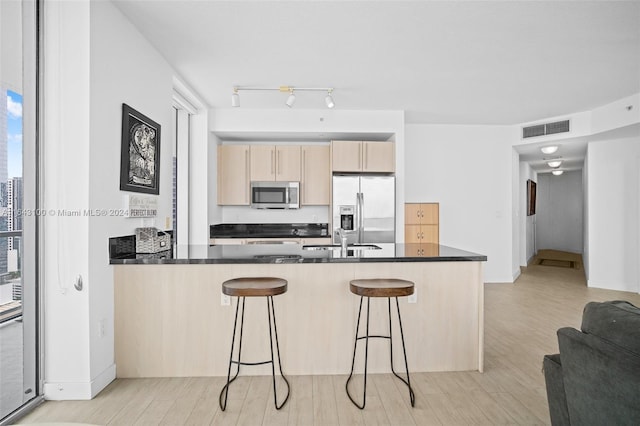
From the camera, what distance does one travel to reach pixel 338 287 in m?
2.81

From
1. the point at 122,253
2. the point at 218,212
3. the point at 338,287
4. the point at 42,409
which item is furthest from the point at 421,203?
the point at 42,409

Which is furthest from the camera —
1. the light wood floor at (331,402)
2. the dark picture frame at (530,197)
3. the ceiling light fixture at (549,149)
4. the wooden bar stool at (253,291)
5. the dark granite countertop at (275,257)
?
the dark picture frame at (530,197)

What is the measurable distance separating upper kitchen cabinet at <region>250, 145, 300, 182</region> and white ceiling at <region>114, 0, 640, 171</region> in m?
0.77

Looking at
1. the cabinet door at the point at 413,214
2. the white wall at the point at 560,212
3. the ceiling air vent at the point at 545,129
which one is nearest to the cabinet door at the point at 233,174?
the cabinet door at the point at 413,214

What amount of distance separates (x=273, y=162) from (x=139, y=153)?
2644mm

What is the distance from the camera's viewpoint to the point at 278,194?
550 centimetres

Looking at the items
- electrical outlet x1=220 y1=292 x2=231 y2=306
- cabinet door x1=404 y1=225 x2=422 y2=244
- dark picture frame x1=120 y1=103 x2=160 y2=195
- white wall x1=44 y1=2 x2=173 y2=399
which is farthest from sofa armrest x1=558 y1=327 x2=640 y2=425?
cabinet door x1=404 y1=225 x2=422 y2=244

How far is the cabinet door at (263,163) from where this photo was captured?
217 inches

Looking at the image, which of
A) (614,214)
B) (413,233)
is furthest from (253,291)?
(614,214)

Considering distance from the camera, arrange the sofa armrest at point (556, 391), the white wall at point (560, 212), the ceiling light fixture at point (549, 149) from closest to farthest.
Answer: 1. the sofa armrest at point (556, 391)
2. the ceiling light fixture at point (549, 149)
3. the white wall at point (560, 212)

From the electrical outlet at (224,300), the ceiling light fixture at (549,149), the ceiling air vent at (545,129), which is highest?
the ceiling air vent at (545,129)

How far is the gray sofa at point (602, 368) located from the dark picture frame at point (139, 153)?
9.26 ft

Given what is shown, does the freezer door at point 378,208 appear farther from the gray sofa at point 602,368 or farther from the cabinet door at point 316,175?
the gray sofa at point 602,368

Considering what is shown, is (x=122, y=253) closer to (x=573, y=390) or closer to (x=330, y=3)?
(x=330, y=3)
